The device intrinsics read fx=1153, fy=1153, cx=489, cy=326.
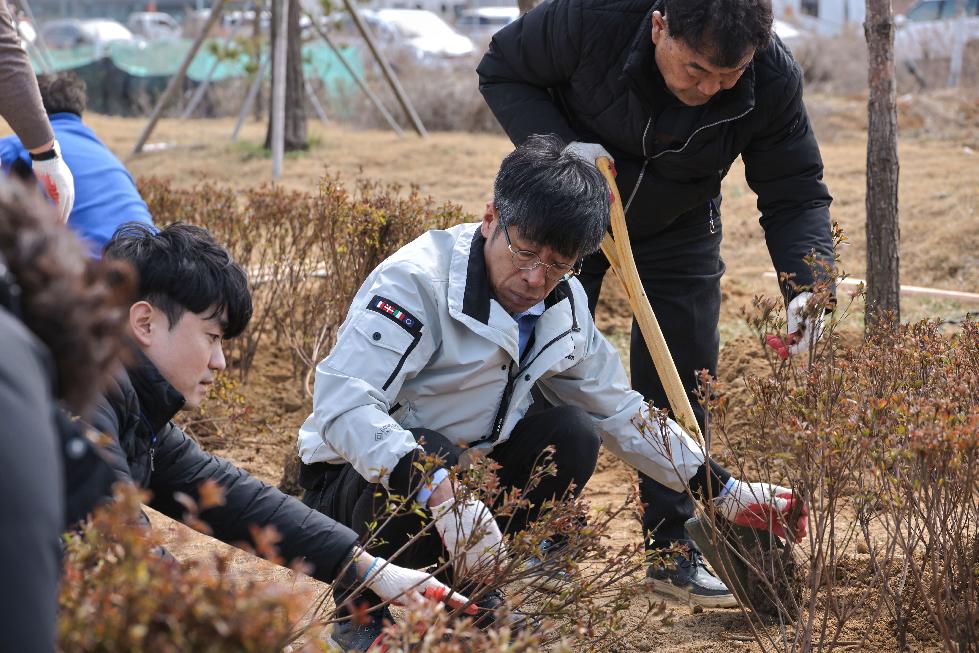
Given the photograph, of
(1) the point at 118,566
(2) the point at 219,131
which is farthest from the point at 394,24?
(1) the point at 118,566

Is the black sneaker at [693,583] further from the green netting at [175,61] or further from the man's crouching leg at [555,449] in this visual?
the green netting at [175,61]

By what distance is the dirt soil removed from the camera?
3.76m

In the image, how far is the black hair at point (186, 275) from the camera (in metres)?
2.32

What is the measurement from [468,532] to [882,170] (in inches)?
95.3

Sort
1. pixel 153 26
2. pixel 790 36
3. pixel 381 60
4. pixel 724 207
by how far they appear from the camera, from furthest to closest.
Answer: pixel 153 26 → pixel 790 36 → pixel 381 60 → pixel 724 207

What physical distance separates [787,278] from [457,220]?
173 cm

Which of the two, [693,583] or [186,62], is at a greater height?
[693,583]

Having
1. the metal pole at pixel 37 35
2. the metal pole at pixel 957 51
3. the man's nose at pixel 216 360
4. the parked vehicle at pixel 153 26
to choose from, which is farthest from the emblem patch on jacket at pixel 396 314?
the parked vehicle at pixel 153 26

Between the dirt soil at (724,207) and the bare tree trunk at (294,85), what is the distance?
0.21 m

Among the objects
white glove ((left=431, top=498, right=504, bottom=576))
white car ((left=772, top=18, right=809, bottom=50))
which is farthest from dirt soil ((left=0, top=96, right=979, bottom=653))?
white car ((left=772, top=18, right=809, bottom=50))

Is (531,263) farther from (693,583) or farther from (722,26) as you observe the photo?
(693,583)

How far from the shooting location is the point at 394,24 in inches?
899

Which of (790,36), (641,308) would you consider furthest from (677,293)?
(790,36)

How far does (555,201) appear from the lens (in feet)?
8.50
